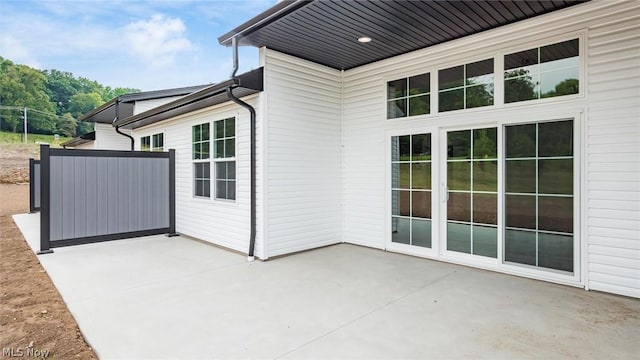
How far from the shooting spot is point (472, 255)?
178 inches

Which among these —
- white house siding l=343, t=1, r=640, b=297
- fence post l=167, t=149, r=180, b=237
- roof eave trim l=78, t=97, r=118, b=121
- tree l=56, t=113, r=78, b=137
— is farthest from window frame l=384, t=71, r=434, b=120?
tree l=56, t=113, r=78, b=137

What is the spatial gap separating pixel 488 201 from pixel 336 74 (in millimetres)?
3329

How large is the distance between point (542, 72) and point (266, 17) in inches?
132

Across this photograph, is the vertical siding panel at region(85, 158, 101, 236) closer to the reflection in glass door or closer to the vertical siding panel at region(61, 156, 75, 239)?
the vertical siding panel at region(61, 156, 75, 239)

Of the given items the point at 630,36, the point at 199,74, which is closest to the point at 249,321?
the point at 630,36

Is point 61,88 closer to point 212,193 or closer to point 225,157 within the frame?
point 212,193

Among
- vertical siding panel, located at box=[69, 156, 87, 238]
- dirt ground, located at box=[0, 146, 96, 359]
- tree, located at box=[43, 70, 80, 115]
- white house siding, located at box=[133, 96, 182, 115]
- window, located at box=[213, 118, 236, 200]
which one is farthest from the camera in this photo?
tree, located at box=[43, 70, 80, 115]

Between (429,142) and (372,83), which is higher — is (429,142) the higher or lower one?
the lower one

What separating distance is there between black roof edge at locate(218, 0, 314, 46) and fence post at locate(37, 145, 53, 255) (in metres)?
3.70

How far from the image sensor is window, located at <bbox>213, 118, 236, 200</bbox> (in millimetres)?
5742

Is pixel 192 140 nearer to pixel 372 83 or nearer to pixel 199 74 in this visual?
pixel 372 83

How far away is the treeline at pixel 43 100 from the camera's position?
911 inches

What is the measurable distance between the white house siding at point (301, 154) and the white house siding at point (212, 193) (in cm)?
30

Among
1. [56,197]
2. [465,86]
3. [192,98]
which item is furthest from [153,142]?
[465,86]
